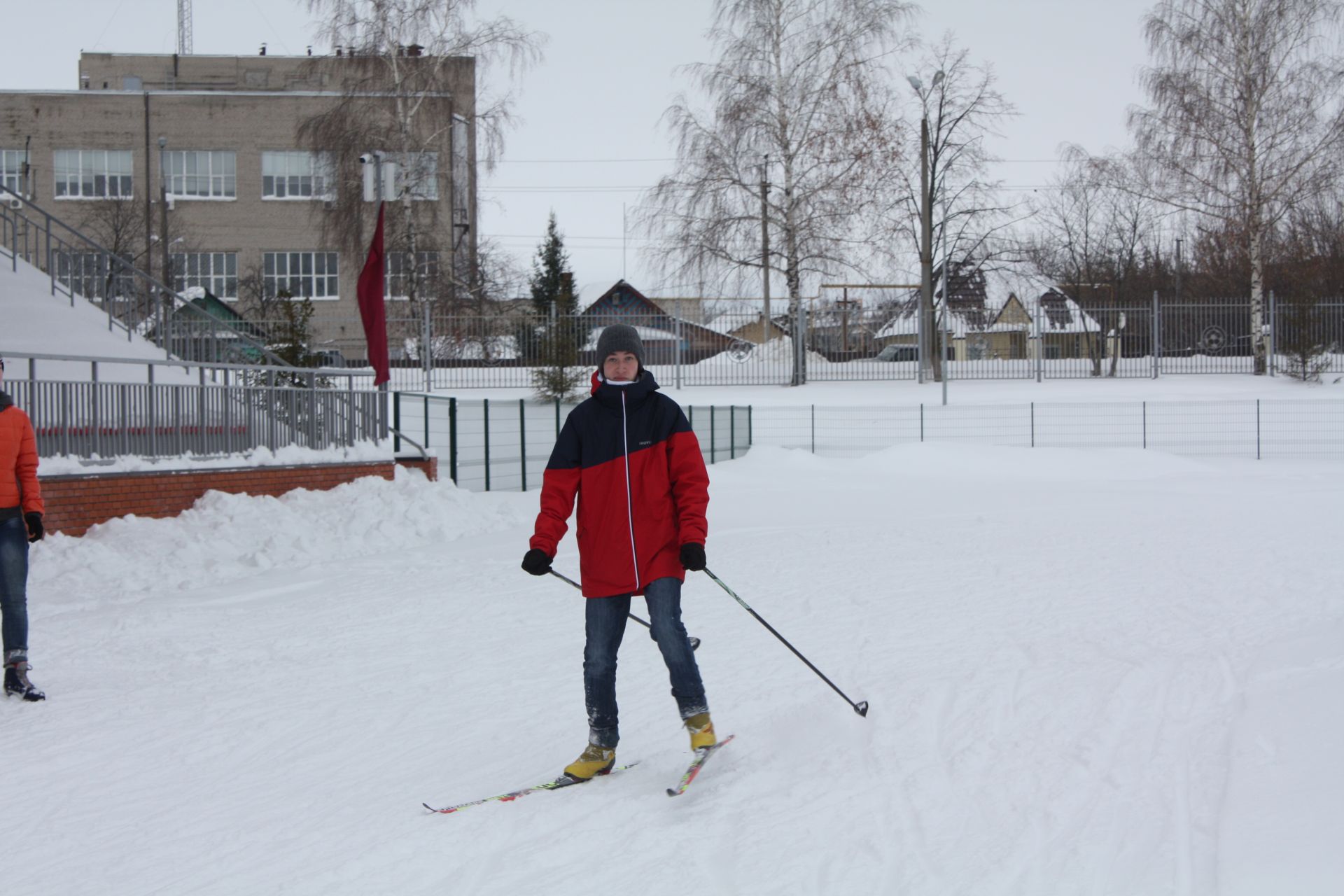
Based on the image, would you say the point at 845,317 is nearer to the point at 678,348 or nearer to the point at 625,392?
the point at 678,348

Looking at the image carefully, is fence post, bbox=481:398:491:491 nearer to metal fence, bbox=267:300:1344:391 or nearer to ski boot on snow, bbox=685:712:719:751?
metal fence, bbox=267:300:1344:391

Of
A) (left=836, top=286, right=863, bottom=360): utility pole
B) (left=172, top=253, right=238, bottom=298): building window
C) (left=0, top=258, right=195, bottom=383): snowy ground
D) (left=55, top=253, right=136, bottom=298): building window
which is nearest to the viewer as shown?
(left=0, top=258, right=195, bottom=383): snowy ground

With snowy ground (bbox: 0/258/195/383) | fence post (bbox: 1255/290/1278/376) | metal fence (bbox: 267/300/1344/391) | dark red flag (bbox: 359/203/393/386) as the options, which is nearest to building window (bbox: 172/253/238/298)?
metal fence (bbox: 267/300/1344/391)

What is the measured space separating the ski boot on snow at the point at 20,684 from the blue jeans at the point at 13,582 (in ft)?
0.27

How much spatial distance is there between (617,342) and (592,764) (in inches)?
65.2

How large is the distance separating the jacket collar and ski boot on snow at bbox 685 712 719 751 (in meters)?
1.25

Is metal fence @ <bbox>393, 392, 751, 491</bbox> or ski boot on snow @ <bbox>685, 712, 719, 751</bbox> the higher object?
metal fence @ <bbox>393, 392, 751, 491</bbox>

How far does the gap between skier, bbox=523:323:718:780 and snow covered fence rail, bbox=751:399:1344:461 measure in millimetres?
20499

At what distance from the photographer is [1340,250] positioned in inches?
1651

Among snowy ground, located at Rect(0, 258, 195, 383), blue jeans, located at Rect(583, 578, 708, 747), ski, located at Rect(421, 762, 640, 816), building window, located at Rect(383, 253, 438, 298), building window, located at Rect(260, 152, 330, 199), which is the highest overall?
building window, located at Rect(260, 152, 330, 199)

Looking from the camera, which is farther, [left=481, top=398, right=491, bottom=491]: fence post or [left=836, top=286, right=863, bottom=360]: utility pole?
[left=836, top=286, right=863, bottom=360]: utility pole

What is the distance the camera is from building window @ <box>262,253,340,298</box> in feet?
159

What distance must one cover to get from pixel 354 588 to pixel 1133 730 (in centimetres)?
668

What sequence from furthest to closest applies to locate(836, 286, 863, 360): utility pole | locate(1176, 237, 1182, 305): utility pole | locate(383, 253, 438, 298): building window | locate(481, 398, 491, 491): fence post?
locate(1176, 237, 1182, 305): utility pole → locate(383, 253, 438, 298): building window → locate(836, 286, 863, 360): utility pole → locate(481, 398, 491, 491): fence post
